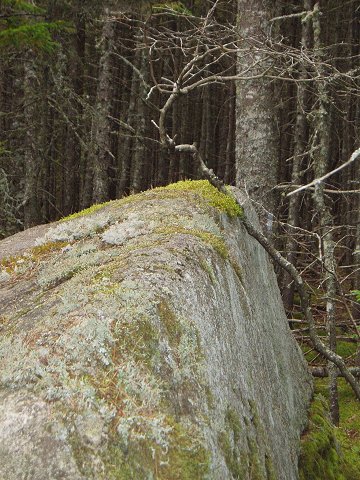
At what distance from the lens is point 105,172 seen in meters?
13.0

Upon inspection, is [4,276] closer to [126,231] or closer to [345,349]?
[126,231]

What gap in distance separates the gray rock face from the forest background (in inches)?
34.1

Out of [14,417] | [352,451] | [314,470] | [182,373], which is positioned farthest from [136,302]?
[352,451]

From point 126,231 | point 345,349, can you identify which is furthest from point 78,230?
point 345,349

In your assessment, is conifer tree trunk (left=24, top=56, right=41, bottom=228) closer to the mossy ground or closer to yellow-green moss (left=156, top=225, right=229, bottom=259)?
the mossy ground

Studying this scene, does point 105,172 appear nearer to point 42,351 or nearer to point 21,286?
point 21,286

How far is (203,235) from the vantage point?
349 centimetres

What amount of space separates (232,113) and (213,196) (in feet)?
55.8

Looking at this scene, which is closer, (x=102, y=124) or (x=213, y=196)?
(x=213, y=196)

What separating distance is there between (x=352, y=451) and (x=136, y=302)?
5.53 metres

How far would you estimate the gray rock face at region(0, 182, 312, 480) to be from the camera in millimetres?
1858

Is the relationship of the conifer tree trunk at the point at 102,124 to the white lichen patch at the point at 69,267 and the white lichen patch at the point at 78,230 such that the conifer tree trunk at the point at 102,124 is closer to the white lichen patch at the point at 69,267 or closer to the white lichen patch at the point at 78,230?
the white lichen patch at the point at 78,230

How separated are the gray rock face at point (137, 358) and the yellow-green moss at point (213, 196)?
28 cm

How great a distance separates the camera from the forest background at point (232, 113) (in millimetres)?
6410
